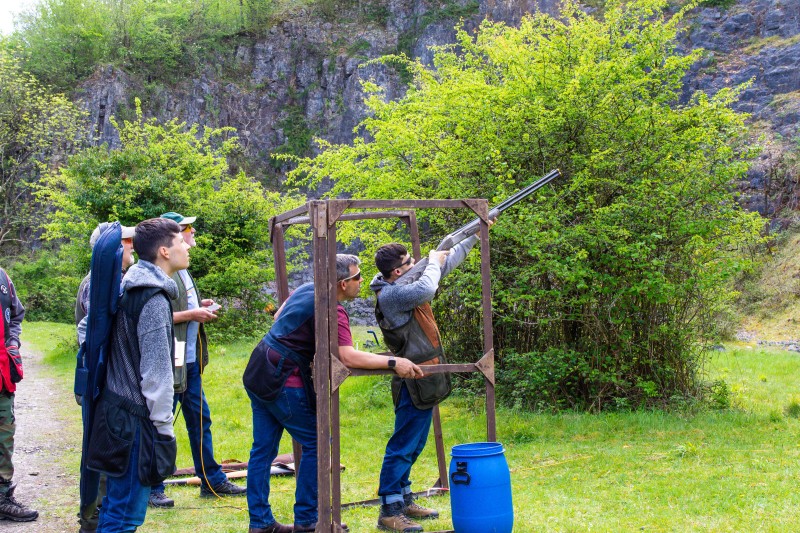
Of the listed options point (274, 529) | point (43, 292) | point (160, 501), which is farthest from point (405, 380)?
point (43, 292)

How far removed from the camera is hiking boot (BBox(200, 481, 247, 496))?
21.3 feet

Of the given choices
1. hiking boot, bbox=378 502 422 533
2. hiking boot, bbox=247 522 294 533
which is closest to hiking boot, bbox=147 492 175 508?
hiking boot, bbox=247 522 294 533

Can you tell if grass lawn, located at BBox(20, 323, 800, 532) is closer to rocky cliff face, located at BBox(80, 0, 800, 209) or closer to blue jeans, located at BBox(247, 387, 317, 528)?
blue jeans, located at BBox(247, 387, 317, 528)

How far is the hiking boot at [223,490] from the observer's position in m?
6.50

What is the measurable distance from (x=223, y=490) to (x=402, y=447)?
6.69ft

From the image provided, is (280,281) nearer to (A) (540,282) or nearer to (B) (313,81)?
(A) (540,282)

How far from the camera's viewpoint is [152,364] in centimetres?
399

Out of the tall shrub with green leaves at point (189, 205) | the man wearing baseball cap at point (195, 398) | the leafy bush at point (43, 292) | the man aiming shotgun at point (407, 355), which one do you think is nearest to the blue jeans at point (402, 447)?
the man aiming shotgun at point (407, 355)

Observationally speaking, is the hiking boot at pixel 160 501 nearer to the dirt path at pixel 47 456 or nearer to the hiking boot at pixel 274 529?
the dirt path at pixel 47 456

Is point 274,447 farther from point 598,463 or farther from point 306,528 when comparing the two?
point 598,463

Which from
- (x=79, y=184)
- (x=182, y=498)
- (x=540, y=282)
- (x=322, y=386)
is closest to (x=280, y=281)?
(x=322, y=386)

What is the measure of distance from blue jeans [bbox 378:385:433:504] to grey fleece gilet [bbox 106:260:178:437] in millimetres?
1806

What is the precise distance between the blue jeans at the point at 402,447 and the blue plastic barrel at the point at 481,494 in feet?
1.60

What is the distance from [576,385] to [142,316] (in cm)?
737
